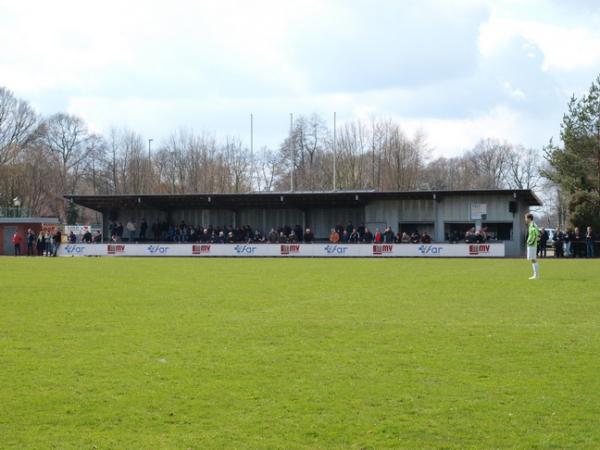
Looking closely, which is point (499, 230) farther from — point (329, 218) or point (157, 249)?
point (157, 249)

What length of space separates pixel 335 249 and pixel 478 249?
27.4 feet

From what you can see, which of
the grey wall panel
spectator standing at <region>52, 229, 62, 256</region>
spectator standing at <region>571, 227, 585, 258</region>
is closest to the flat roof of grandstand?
the grey wall panel

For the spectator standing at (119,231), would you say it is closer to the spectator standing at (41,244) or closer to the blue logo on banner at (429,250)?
the spectator standing at (41,244)

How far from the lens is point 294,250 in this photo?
49875 millimetres

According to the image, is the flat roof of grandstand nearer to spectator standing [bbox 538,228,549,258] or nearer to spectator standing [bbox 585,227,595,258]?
spectator standing [bbox 538,228,549,258]

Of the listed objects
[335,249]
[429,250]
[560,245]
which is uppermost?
[560,245]

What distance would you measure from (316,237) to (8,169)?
36.9m

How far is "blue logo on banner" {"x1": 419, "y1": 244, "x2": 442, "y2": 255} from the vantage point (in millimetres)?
46969

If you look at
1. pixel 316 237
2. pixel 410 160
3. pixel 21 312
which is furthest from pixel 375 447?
pixel 410 160

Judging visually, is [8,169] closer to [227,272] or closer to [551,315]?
[227,272]

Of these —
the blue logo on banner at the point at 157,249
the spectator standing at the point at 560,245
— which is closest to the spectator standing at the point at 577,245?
the spectator standing at the point at 560,245

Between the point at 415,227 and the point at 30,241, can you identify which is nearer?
the point at 415,227

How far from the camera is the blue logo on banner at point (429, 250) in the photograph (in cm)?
4697

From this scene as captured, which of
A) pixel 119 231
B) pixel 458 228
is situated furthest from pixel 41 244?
pixel 458 228
